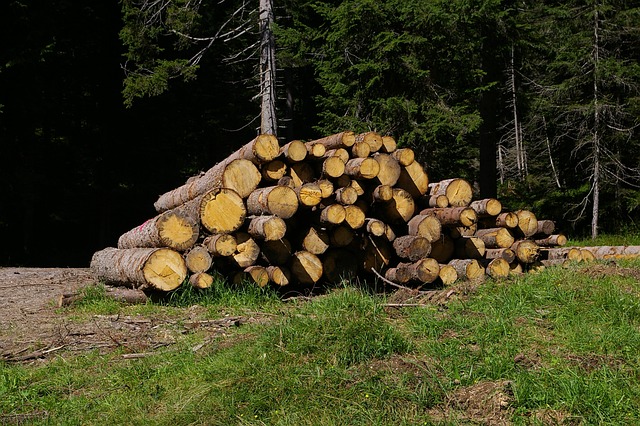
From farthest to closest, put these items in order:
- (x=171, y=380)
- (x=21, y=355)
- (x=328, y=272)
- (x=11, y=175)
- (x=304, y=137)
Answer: (x=304, y=137) < (x=11, y=175) < (x=328, y=272) < (x=21, y=355) < (x=171, y=380)

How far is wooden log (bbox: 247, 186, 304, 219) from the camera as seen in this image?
25.4ft

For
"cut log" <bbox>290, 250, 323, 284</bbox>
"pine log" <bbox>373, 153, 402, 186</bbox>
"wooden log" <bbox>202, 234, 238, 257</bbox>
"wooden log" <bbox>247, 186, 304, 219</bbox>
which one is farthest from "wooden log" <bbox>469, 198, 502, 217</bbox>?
"wooden log" <bbox>202, 234, 238, 257</bbox>

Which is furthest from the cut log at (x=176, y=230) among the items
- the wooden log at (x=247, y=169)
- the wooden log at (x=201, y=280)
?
the wooden log at (x=247, y=169)

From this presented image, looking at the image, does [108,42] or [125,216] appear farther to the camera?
[125,216]

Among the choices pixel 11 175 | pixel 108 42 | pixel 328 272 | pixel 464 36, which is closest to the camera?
pixel 328 272

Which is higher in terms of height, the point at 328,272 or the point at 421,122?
the point at 421,122

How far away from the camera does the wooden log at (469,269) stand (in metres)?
8.15

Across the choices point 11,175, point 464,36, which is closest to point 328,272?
point 464,36

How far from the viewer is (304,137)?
2803 centimetres

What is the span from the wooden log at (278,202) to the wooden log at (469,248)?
247cm

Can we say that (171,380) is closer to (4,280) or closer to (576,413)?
(576,413)

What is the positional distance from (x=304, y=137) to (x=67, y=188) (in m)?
10.8

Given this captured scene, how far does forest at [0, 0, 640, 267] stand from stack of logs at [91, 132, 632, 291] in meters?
4.30

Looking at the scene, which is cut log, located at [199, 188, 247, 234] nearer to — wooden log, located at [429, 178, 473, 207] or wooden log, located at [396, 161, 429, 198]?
wooden log, located at [396, 161, 429, 198]
